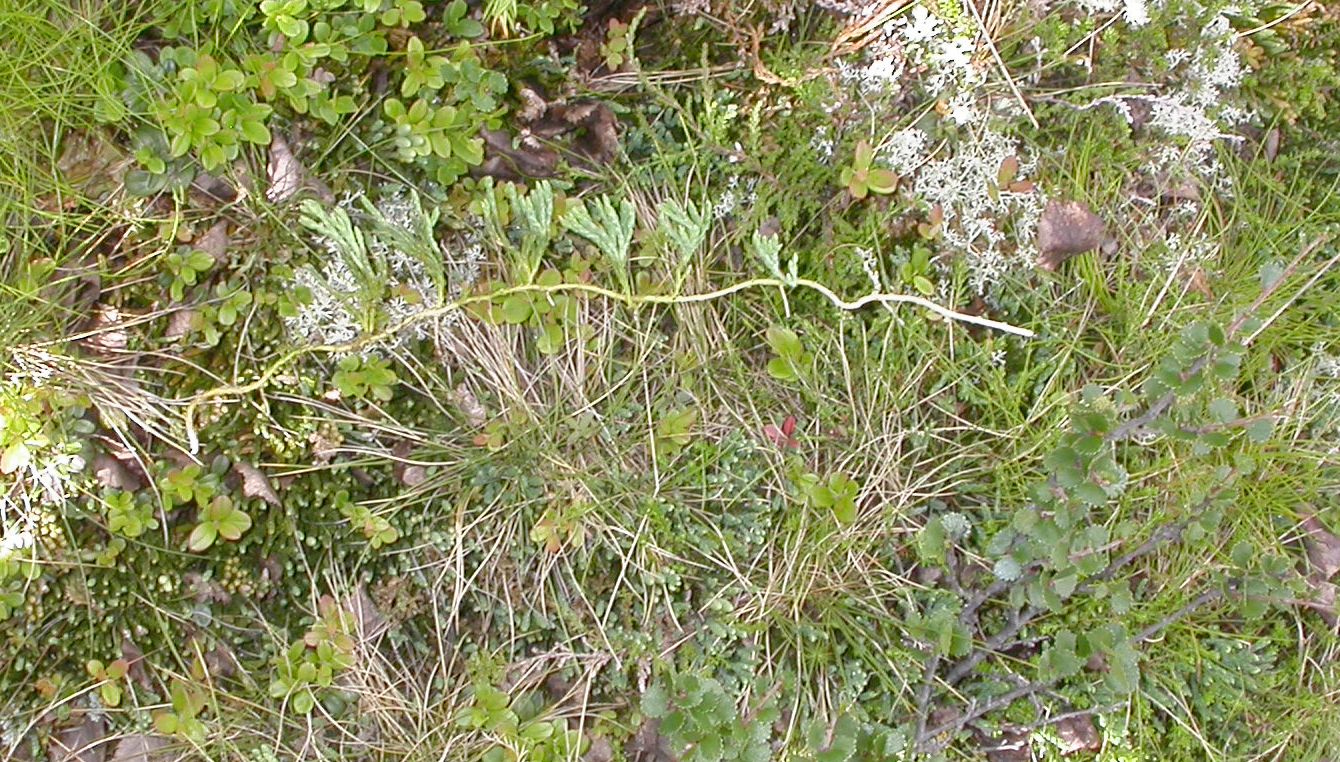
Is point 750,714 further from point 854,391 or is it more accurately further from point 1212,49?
point 1212,49

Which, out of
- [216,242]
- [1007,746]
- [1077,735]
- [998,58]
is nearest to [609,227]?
[216,242]

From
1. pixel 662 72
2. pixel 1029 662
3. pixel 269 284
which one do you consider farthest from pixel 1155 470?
pixel 269 284

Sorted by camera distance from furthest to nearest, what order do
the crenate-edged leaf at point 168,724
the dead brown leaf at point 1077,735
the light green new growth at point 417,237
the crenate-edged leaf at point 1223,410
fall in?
the dead brown leaf at point 1077,735 < the light green new growth at point 417,237 < the crenate-edged leaf at point 168,724 < the crenate-edged leaf at point 1223,410

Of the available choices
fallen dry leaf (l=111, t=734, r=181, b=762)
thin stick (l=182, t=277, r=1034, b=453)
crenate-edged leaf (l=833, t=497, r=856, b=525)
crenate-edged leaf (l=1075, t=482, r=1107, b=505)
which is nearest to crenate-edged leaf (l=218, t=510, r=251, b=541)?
thin stick (l=182, t=277, r=1034, b=453)

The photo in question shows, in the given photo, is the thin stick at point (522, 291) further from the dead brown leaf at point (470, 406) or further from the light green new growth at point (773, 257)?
the dead brown leaf at point (470, 406)

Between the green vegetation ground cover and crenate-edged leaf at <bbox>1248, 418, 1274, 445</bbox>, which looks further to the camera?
the green vegetation ground cover

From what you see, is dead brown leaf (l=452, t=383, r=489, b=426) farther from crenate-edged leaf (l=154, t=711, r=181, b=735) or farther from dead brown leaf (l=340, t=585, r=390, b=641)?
crenate-edged leaf (l=154, t=711, r=181, b=735)

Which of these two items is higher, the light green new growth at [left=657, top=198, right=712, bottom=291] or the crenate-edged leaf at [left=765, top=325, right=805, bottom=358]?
the light green new growth at [left=657, top=198, right=712, bottom=291]

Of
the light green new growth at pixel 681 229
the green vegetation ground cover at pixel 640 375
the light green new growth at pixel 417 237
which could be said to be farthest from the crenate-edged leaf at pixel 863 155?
the light green new growth at pixel 417 237
